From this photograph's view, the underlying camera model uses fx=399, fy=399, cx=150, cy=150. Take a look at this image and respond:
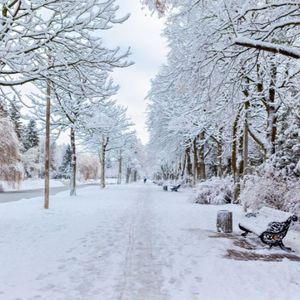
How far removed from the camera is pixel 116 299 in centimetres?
487

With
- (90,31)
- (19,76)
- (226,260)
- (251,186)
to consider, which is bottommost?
(226,260)

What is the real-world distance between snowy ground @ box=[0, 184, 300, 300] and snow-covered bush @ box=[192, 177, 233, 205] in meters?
9.87

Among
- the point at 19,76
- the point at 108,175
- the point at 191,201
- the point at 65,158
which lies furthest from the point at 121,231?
the point at 108,175

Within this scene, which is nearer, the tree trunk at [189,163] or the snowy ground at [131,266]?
the snowy ground at [131,266]

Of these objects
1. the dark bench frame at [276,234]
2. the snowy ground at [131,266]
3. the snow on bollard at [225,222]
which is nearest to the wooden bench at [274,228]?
the dark bench frame at [276,234]

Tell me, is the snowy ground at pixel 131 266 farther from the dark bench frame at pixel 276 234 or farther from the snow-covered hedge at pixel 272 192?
the snow-covered hedge at pixel 272 192

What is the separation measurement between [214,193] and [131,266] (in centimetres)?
1513

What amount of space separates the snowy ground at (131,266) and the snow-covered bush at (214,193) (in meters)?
9.87

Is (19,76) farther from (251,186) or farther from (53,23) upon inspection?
(251,186)

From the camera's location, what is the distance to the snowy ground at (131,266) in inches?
206

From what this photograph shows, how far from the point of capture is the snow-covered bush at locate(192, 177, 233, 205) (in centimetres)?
2098

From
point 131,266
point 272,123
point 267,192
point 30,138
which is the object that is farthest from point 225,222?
point 30,138

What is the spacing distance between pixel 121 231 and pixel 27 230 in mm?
2449

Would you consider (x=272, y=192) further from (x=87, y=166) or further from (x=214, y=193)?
(x=87, y=166)
